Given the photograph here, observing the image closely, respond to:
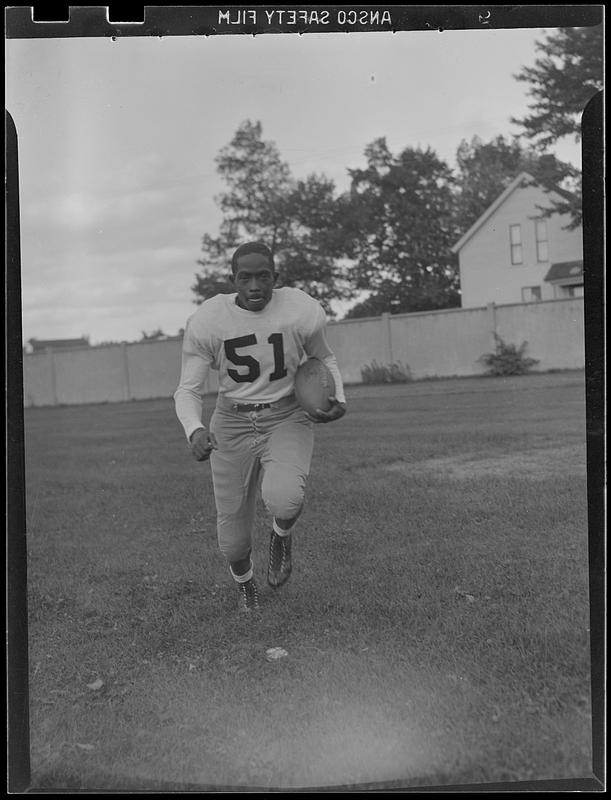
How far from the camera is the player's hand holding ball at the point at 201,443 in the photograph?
3.52 m

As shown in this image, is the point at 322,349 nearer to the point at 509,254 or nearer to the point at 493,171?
the point at 509,254

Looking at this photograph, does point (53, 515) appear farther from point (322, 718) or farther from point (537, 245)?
point (537, 245)

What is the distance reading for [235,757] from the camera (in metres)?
3.24

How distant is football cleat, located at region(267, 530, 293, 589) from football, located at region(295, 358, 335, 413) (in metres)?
0.66

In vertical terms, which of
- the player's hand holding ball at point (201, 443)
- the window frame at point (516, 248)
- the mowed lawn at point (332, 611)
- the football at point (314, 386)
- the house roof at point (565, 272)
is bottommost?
the mowed lawn at point (332, 611)

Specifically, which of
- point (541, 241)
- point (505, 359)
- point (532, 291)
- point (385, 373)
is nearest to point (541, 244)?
point (541, 241)

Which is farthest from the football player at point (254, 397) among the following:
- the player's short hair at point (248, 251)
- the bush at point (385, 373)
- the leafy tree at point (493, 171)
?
the leafy tree at point (493, 171)

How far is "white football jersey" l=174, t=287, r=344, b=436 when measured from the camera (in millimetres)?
3723

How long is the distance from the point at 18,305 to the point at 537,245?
102 inches

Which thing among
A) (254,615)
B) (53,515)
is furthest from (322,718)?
(53,515)

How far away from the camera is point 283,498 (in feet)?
12.0

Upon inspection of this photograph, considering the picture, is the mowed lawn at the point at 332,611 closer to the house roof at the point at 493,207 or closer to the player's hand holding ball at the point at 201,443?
the player's hand holding ball at the point at 201,443

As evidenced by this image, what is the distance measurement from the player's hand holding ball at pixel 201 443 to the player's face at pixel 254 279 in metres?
0.68

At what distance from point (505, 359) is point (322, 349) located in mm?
1079
